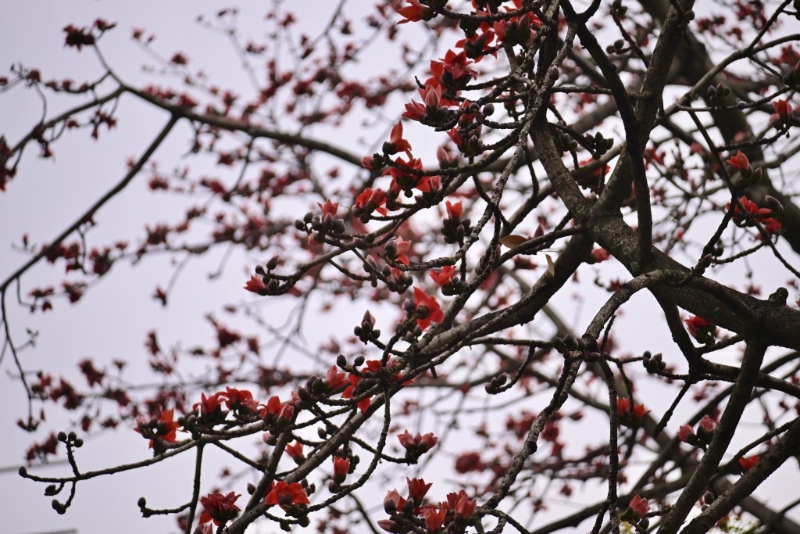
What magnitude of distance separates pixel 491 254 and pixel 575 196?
0.44m

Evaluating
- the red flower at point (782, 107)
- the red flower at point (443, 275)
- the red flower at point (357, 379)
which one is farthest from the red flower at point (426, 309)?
the red flower at point (782, 107)

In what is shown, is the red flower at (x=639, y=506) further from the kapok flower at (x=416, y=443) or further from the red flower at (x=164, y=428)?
the red flower at (x=164, y=428)

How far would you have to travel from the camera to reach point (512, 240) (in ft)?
5.36

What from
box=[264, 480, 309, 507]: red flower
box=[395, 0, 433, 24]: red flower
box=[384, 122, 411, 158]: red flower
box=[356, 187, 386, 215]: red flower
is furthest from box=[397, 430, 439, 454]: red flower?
box=[395, 0, 433, 24]: red flower

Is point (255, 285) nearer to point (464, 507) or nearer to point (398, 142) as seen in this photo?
point (398, 142)

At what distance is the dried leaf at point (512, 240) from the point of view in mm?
1623

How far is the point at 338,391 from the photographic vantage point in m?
1.57

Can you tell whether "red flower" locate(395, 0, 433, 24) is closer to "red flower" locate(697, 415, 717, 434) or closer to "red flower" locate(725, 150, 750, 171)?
"red flower" locate(725, 150, 750, 171)

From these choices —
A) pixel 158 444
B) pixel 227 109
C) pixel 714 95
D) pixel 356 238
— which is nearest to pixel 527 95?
pixel 356 238

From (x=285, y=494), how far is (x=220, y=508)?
203mm

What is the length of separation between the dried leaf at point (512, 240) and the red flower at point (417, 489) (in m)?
0.58

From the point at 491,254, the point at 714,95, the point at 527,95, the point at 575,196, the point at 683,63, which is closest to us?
the point at 491,254

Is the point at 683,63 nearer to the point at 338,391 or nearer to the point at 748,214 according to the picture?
the point at 748,214

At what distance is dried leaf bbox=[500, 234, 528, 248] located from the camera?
162cm
